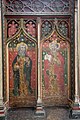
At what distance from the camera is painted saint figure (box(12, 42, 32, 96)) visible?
3.88 metres

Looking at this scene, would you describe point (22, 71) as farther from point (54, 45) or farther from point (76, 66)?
point (76, 66)

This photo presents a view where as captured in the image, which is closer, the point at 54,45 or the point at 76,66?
the point at 76,66

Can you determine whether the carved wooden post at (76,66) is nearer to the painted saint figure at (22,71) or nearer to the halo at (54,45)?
the halo at (54,45)

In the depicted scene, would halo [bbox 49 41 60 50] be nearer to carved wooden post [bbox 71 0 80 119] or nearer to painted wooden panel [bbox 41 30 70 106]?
painted wooden panel [bbox 41 30 70 106]

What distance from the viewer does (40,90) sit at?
376cm

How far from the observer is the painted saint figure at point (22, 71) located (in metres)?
3.88

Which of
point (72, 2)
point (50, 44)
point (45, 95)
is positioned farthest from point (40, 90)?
point (72, 2)

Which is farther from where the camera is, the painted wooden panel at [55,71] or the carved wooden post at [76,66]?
the painted wooden panel at [55,71]

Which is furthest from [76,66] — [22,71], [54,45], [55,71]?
[22,71]

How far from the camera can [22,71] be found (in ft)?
12.7

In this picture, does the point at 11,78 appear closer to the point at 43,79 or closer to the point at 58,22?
the point at 43,79

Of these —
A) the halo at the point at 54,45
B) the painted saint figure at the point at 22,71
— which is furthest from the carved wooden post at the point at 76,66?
the painted saint figure at the point at 22,71

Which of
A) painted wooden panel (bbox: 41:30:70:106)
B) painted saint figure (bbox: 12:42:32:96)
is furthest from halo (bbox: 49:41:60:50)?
painted saint figure (bbox: 12:42:32:96)

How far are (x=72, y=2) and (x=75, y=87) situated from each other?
140 cm
